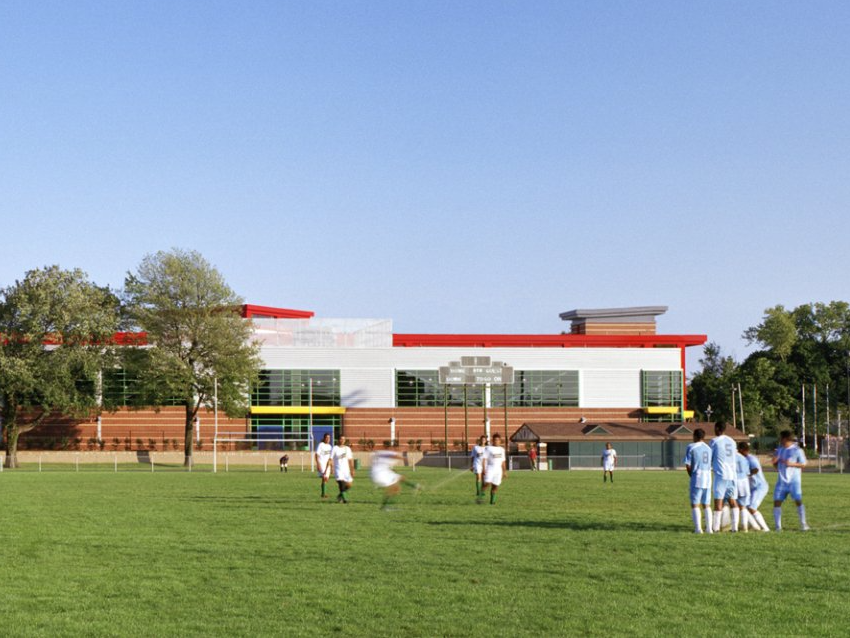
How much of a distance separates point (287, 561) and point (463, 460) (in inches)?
2824

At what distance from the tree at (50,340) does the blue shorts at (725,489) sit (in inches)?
2628

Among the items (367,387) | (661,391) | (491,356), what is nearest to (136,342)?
(367,387)

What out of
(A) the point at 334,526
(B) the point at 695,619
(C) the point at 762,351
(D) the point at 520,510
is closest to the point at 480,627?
(B) the point at 695,619

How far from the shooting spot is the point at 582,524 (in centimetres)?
2142

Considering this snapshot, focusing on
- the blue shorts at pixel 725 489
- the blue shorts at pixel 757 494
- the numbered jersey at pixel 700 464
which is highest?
the numbered jersey at pixel 700 464

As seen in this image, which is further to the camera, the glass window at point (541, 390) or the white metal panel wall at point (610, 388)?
the white metal panel wall at point (610, 388)

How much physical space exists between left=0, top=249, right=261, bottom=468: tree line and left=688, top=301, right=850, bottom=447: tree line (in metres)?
57.3

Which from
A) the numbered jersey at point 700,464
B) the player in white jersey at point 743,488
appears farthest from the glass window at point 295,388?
the numbered jersey at point 700,464

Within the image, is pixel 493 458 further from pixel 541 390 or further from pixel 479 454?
pixel 541 390

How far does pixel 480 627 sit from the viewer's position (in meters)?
10.4

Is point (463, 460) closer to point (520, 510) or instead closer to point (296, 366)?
point (296, 366)

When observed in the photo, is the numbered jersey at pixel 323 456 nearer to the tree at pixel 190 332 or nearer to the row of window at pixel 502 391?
the tree at pixel 190 332

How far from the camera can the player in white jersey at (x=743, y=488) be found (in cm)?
1988

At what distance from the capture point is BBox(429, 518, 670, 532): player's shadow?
66.8 ft
